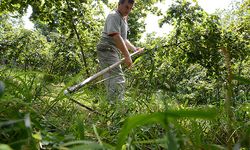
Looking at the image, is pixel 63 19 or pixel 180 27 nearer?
pixel 63 19

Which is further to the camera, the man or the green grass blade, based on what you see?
the man

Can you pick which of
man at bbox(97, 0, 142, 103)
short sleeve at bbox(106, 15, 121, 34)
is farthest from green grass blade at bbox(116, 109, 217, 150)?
short sleeve at bbox(106, 15, 121, 34)

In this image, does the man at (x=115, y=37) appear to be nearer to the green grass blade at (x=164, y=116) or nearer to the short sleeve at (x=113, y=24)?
the short sleeve at (x=113, y=24)

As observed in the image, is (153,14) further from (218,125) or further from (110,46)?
(218,125)

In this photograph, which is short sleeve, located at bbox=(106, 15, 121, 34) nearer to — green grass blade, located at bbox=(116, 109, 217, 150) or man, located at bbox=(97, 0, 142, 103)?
man, located at bbox=(97, 0, 142, 103)

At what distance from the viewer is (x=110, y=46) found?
4.68 m

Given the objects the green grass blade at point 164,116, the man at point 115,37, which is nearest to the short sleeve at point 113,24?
the man at point 115,37

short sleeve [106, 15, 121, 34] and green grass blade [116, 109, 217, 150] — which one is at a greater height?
short sleeve [106, 15, 121, 34]

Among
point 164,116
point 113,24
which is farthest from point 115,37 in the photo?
point 164,116

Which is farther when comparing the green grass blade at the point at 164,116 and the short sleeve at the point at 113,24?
the short sleeve at the point at 113,24

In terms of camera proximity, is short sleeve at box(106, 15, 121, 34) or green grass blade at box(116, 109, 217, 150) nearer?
green grass blade at box(116, 109, 217, 150)

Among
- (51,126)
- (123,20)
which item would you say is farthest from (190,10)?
(51,126)

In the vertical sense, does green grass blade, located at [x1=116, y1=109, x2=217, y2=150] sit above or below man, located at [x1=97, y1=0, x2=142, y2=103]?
below

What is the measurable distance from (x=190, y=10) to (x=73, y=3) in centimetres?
265
